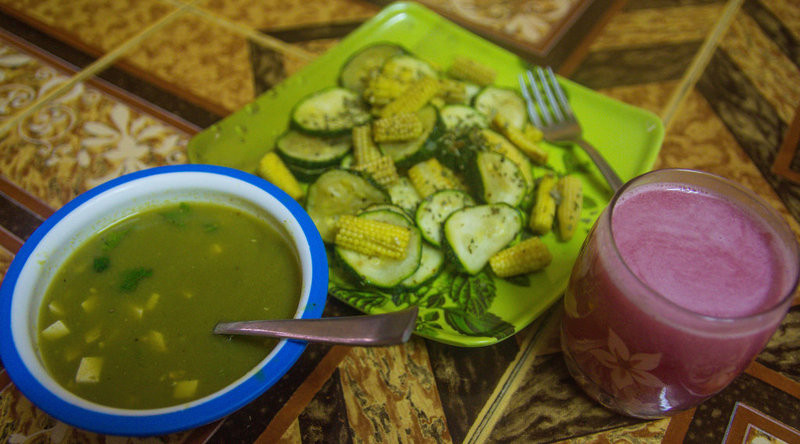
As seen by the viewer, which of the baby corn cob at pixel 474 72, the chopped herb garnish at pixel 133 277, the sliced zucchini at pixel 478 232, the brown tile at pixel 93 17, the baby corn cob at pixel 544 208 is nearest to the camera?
the chopped herb garnish at pixel 133 277

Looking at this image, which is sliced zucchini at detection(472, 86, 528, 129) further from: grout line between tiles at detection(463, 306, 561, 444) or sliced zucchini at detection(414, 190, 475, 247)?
grout line between tiles at detection(463, 306, 561, 444)

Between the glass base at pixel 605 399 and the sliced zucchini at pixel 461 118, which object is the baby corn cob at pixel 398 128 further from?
the glass base at pixel 605 399

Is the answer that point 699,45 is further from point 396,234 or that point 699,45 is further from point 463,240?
point 396,234

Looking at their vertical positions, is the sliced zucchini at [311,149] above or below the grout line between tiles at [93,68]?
above

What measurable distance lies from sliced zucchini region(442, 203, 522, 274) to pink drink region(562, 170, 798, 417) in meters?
0.37

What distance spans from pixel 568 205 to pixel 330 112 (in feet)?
3.08

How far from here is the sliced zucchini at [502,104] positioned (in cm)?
211

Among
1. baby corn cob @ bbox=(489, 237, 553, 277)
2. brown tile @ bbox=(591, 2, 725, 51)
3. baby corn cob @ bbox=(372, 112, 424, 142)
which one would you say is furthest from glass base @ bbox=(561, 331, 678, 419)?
brown tile @ bbox=(591, 2, 725, 51)

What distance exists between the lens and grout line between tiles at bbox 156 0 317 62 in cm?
251

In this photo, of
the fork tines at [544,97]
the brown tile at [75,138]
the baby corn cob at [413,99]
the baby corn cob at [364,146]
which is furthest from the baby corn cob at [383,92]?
the brown tile at [75,138]

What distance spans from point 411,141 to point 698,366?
1151 millimetres

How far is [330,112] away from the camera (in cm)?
202

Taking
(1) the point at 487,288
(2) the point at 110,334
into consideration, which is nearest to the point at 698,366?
(1) the point at 487,288

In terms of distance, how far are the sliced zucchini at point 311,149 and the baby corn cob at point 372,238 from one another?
39 centimetres
